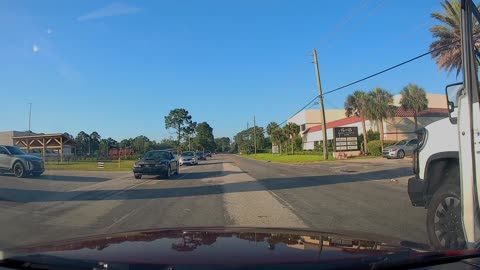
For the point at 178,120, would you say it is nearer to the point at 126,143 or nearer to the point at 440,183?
the point at 126,143

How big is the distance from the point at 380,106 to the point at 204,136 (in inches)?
4393

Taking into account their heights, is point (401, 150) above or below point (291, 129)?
below

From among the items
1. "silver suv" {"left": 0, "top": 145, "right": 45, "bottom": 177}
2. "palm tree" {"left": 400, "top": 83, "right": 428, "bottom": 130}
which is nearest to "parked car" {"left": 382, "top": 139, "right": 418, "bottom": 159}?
"palm tree" {"left": 400, "top": 83, "right": 428, "bottom": 130}

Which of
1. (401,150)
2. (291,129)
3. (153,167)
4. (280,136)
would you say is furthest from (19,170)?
(280,136)

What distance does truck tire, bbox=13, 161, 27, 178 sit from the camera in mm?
23570

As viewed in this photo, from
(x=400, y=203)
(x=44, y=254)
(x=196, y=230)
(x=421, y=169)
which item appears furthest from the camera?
(x=400, y=203)

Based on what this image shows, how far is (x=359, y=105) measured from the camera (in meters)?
56.2

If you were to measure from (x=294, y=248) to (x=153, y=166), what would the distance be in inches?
802

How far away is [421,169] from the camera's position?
23.7 feet

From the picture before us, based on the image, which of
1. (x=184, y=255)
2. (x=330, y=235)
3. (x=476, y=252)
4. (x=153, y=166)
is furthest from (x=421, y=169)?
(x=153, y=166)

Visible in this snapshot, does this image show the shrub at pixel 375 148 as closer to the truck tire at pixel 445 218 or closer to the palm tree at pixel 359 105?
the palm tree at pixel 359 105

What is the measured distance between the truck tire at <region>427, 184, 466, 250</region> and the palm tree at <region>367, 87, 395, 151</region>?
48595mm

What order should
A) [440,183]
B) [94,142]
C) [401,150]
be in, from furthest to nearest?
[94,142] < [401,150] < [440,183]

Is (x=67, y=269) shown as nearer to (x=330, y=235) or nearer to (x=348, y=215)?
(x=330, y=235)
